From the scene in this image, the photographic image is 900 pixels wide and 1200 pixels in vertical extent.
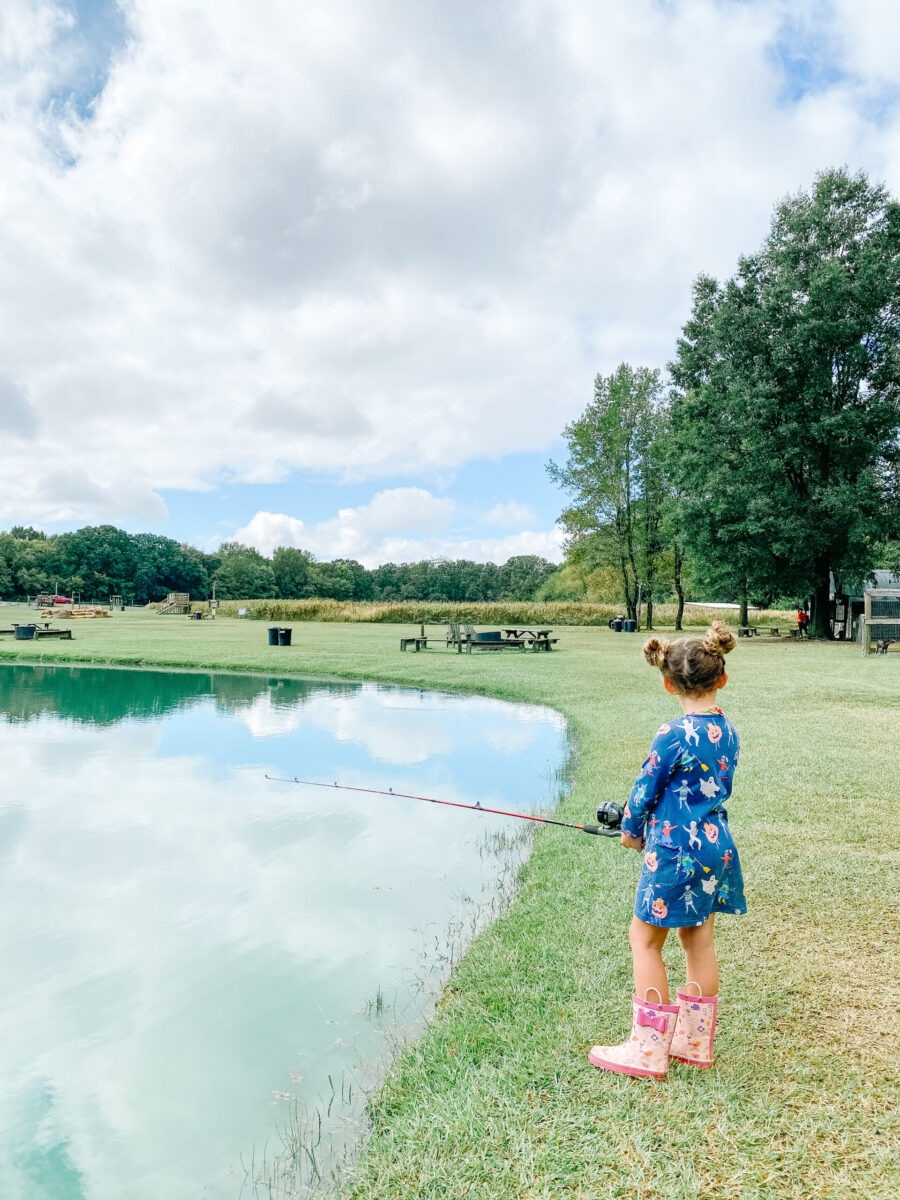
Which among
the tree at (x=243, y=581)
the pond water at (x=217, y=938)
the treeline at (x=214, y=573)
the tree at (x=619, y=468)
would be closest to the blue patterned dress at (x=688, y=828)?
the pond water at (x=217, y=938)

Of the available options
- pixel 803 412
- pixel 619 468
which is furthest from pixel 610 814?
pixel 619 468

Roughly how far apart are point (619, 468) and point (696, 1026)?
122 ft

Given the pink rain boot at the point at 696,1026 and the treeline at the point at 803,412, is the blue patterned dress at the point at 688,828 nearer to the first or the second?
the pink rain boot at the point at 696,1026

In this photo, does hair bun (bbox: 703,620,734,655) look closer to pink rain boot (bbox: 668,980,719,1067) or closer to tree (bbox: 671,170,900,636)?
pink rain boot (bbox: 668,980,719,1067)

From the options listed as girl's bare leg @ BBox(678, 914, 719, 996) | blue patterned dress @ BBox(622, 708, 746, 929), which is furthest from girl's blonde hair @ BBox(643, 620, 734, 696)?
girl's bare leg @ BBox(678, 914, 719, 996)

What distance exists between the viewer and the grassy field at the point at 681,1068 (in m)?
2.18

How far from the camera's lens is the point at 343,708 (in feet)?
43.3

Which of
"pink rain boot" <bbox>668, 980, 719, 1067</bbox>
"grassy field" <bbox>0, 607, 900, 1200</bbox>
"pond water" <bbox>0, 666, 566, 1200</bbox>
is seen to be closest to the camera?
"grassy field" <bbox>0, 607, 900, 1200</bbox>

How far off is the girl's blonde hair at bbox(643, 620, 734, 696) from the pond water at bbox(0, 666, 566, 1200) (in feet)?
6.49

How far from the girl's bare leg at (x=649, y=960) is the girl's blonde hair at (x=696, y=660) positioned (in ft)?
2.76

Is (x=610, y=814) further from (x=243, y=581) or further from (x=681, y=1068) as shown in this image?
(x=243, y=581)

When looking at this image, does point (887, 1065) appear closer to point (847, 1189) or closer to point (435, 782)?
point (847, 1189)

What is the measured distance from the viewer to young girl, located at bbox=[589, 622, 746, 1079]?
2.56 m

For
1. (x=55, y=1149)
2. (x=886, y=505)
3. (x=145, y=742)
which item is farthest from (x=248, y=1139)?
(x=886, y=505)
